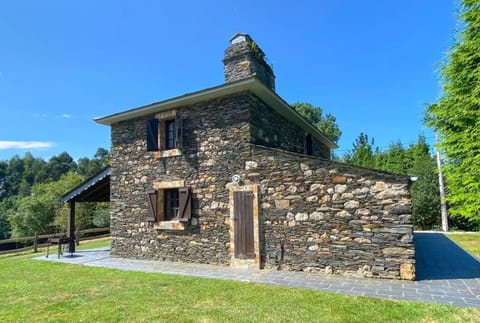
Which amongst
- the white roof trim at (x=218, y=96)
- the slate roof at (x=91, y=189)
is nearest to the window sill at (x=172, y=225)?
the slate roof at (x=91, y=189)

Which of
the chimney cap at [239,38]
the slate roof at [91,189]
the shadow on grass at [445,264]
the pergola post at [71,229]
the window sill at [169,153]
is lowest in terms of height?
the shadow on grass at [445,264]

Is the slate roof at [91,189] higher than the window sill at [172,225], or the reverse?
the slate roof at [91,189]

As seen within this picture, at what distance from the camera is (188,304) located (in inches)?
184

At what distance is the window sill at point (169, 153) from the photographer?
28.3 ft

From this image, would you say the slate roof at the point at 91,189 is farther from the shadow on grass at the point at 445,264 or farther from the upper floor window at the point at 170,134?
the shadow on grass at the point at 445,264

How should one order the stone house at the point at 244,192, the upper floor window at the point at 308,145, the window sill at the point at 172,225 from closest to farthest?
the stone house at the point at 244,192, the window sill at the point at 172,225, the upper floor window at the point at 308,145

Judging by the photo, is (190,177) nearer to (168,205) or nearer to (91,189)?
(168,205)

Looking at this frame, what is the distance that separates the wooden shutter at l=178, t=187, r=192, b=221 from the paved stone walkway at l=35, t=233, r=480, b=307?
136cm

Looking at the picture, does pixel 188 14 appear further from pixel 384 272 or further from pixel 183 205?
pixel 384 272

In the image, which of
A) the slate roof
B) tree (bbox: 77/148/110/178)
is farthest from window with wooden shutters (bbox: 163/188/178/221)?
→ tree (bbox: 77/148/110/178)

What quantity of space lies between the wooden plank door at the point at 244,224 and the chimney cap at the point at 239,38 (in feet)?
17.5

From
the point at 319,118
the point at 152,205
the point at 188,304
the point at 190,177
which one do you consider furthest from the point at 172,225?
the point at 319,118

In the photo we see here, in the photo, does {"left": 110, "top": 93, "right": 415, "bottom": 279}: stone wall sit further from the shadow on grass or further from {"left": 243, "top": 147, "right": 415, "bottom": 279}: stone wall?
the shadow on grass

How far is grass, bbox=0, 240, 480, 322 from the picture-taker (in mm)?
4012
